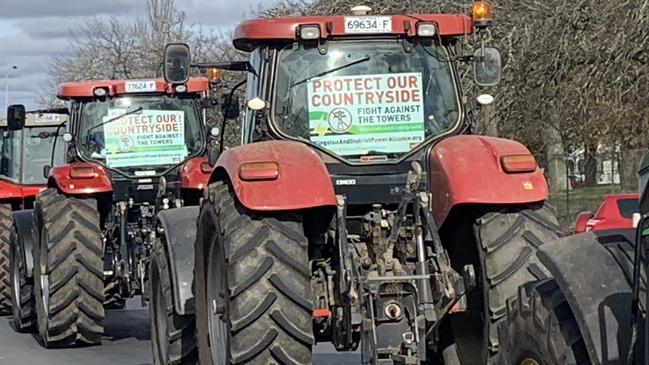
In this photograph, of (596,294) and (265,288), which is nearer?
(596,294)

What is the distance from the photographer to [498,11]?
23625 millimetres

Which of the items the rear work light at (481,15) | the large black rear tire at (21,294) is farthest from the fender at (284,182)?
the large black rear tire at (21,294)

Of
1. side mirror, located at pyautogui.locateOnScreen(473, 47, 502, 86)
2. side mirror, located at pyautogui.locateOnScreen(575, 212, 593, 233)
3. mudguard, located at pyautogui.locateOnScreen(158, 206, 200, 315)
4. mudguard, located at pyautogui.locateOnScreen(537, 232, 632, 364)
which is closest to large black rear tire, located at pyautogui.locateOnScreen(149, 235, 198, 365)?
mudguard, located at pyautogui.locateOnScreen(158, 206, 200, 315)

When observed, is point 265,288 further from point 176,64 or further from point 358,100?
point 176,64

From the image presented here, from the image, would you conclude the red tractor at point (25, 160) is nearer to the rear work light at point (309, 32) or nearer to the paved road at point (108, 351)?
the paved road at point (108, 351)

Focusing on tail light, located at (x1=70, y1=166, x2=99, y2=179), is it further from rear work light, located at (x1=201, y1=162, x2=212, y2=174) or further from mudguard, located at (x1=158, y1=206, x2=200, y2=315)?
mudguard, located at (x1=158, y1=206, x2=200, y2=315)

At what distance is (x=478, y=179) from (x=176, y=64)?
2.68 meters

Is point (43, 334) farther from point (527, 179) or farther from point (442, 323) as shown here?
point (527, 179)

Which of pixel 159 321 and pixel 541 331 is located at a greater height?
pixel 541 331

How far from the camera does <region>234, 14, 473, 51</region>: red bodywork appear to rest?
7.88 metres

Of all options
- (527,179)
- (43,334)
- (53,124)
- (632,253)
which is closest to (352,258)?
(527,179)

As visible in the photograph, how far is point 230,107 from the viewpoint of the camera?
31.1ft

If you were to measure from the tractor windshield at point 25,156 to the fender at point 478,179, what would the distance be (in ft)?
37.8

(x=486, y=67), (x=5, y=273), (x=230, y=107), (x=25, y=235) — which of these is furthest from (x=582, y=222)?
(x=486, y=67)
